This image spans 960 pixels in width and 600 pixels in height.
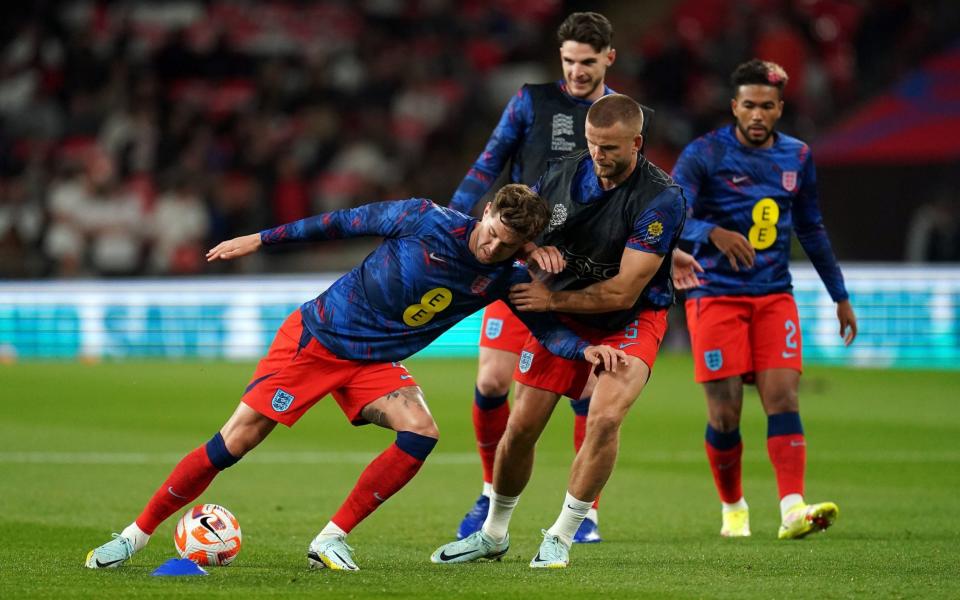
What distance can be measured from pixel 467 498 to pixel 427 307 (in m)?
2.93

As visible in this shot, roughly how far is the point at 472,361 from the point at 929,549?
12.5 metres

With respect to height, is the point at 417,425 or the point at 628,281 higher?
the point at 628,281

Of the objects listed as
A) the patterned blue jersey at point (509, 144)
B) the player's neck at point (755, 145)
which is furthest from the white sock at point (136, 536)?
the player's neck at point (755, 145)

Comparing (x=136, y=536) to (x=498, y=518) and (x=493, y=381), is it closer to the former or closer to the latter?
(x=498, y=518)

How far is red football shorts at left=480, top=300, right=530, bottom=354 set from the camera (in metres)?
7.96

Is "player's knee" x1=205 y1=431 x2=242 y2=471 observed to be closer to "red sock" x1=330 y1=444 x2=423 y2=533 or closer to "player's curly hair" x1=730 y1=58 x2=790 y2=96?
"red sock" x1=330 y1=444 x2=423 y2=533

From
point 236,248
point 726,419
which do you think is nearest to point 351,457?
point 726,419

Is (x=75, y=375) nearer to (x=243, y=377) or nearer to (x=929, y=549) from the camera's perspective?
(x=243, y=377)

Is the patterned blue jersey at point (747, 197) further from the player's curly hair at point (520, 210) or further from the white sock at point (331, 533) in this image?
the white sock at point (331, 533)

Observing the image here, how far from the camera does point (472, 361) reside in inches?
765

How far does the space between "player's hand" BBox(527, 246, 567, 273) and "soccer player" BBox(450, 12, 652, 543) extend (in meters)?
1.19

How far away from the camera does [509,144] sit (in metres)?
8.05

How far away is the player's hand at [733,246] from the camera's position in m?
7.90

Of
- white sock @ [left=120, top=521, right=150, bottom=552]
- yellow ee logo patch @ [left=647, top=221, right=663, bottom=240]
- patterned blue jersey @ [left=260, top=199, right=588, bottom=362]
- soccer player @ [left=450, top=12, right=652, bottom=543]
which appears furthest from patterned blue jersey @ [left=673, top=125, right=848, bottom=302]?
white sock @ [left=120, top=521, right=150, bottom=552]
